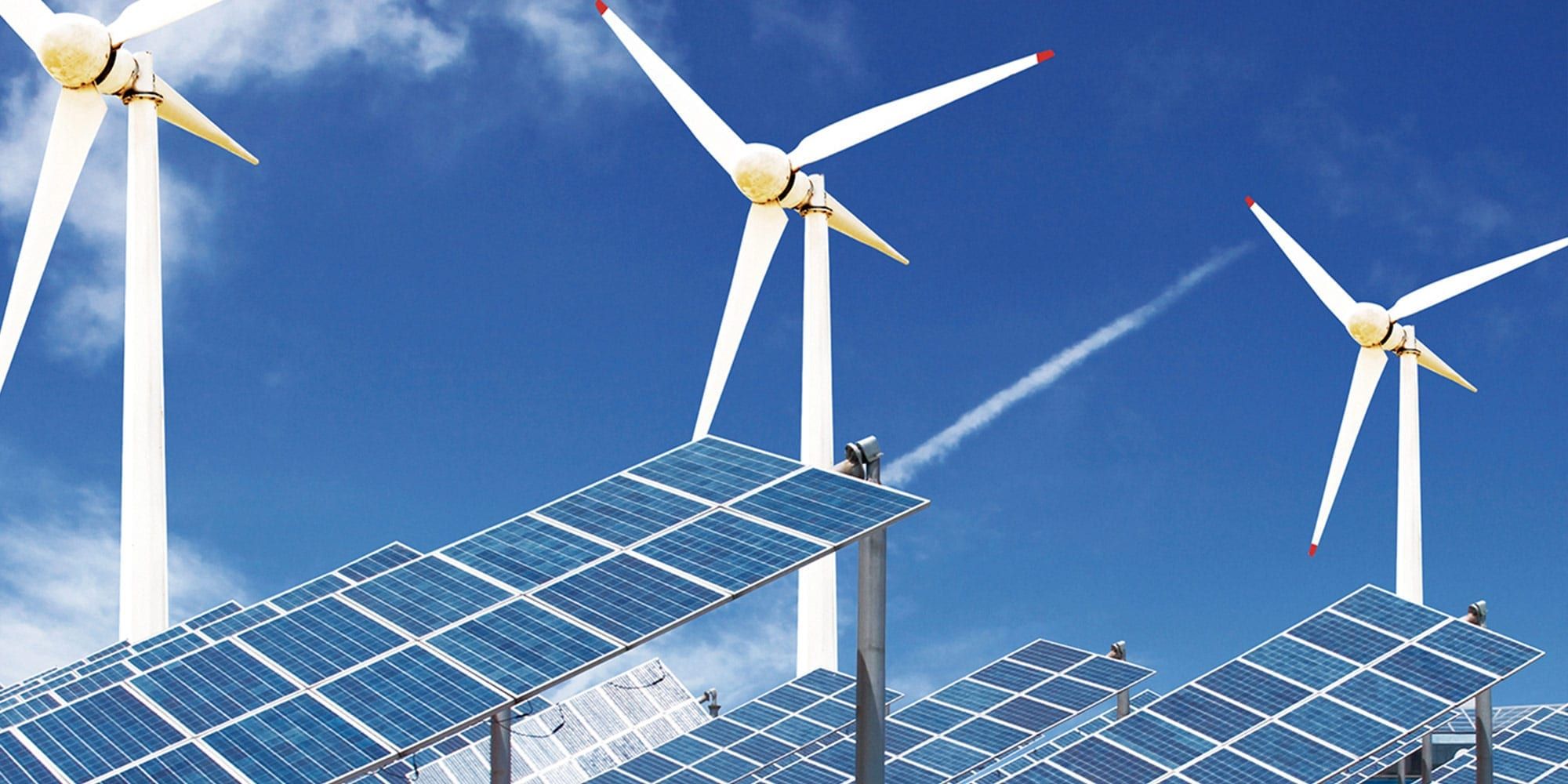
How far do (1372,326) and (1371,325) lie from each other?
0.17 ft

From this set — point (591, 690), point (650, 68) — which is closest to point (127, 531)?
point (591, 690)

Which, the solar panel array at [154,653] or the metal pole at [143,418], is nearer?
the solar panel array at [154,653]

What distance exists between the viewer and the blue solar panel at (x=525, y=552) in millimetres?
20453

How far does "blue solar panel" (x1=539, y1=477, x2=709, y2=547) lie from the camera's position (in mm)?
21172

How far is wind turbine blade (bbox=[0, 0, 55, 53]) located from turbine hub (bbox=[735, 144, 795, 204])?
18982mm

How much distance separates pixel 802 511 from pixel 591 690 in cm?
3101

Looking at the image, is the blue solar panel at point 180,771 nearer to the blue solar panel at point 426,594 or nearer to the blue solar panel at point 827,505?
the blue solar panel at point 426,594

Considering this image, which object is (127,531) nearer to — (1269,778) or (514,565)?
(514,565)

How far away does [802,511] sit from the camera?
20250mm

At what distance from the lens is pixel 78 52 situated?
140 ft

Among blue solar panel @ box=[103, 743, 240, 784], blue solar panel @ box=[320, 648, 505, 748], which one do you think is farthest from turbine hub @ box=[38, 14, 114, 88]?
blue solar panel @ box=[103, 743, 240, 784]

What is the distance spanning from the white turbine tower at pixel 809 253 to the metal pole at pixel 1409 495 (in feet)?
50.7

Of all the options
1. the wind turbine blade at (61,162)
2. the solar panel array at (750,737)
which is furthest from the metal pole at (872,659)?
the wind turbine blade at (61,162)

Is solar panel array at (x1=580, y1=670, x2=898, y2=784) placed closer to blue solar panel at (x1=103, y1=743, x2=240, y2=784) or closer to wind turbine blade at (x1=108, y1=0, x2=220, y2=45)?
blue solar panel at (x1=103, y1=743, x2=240, y2=784)
